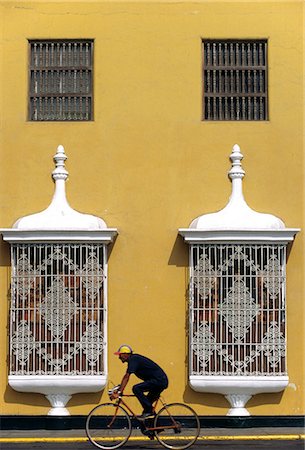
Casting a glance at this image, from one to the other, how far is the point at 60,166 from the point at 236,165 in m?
2.52

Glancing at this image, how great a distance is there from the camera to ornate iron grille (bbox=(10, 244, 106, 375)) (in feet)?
44.8

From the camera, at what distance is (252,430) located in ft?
44.8

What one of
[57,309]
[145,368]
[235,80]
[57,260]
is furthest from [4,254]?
[235,80]

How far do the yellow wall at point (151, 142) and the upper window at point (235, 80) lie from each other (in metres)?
0.16

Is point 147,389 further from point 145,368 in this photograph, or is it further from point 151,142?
point 151,142

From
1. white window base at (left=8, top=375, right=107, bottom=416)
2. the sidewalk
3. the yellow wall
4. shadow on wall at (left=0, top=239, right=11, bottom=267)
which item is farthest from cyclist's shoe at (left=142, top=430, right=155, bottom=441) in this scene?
shadow on wall at (left=0, top=239, right=11, bottom=267)

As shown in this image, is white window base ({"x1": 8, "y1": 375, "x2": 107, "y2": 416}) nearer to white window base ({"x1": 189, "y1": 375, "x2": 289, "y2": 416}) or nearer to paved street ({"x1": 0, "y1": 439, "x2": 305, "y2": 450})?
paved street ({"x1": 0, "y1": 439, "x2": 305, "y2": 450})

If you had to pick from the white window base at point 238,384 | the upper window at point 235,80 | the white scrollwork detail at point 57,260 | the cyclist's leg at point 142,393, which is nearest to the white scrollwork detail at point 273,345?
the white window base at point 238,384

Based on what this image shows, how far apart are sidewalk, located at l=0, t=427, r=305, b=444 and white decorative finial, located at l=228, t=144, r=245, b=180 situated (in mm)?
3572

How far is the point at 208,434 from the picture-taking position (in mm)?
13477

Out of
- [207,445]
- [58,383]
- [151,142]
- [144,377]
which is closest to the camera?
[144,377]

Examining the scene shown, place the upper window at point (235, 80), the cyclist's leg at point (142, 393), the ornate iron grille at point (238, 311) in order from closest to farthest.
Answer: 1. the cyclist's leg at point (142, 393)
2. the ornate iron grille at point (238, 311)
3. the upper window at point (235, 80)

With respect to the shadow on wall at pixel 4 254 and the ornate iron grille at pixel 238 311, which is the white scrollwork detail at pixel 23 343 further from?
the ornate iron grille at pixel 238 311

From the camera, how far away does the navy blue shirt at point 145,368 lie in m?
12.6
